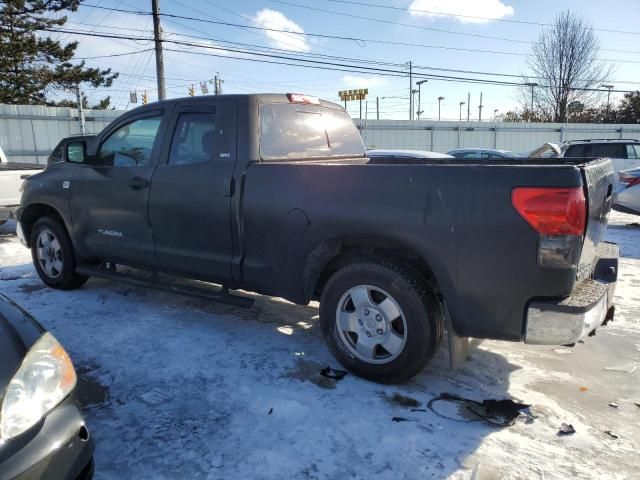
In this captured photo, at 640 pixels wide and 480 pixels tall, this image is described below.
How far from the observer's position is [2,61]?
27.0m

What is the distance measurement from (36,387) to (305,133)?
3024 millimetres

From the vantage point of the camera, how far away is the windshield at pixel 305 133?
13.3ft

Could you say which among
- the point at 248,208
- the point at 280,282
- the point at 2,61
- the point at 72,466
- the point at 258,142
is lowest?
the point at 72,466

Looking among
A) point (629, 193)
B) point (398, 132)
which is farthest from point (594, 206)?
point (398, 132)

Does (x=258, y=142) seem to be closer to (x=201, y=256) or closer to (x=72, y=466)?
(x=201, y=256)

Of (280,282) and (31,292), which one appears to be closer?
(280,282)

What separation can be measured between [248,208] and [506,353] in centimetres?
234

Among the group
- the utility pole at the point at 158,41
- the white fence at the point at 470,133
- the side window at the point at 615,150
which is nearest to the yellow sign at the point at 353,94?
the white fence at the point at 470,133

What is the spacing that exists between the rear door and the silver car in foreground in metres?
8.40

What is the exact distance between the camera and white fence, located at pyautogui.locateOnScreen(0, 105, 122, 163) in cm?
2028

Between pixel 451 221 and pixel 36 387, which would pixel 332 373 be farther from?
pixel 36 387

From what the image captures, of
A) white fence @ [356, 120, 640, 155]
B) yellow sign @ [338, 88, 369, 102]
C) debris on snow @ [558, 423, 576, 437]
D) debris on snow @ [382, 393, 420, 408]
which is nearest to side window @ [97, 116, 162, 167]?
debris on snow @ [382, 393, 420, 408]

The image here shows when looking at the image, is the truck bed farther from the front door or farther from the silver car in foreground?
the silver car in foreground

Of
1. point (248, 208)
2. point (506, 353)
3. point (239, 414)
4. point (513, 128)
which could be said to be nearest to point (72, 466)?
point (239, 414)
